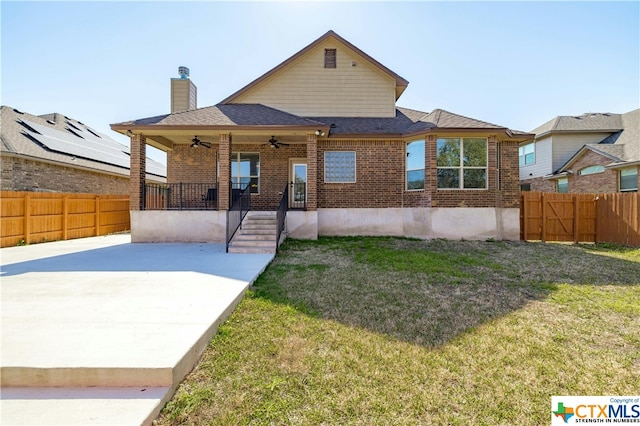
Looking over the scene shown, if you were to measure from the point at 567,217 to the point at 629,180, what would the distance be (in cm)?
702

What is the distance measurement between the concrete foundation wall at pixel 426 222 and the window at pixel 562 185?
11.8 metres

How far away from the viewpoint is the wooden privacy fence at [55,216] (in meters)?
9.43

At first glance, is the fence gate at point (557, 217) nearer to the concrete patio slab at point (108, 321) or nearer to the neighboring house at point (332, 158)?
the neighboring house at point (332, 158)

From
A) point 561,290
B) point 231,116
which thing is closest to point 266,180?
point 231,116

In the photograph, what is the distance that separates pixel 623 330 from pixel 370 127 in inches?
381

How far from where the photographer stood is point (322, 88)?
1284cm

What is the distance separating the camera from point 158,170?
22266 mm

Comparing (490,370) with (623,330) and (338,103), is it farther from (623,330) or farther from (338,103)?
(338,103)

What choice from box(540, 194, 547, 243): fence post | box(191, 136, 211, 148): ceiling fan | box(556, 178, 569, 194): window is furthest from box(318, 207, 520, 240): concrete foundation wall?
box(556, 178, 569, 194): window

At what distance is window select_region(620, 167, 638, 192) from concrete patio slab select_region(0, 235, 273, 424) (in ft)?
62.7


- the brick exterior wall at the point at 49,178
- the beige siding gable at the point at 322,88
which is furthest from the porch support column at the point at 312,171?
the brick exterior wall at the point at 49,178

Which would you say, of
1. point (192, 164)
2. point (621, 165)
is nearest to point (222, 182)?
point (192, 164)

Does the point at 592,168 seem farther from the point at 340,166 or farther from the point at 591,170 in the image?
the point at 340,166

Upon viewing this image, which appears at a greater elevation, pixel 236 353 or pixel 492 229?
pixel 492 229
